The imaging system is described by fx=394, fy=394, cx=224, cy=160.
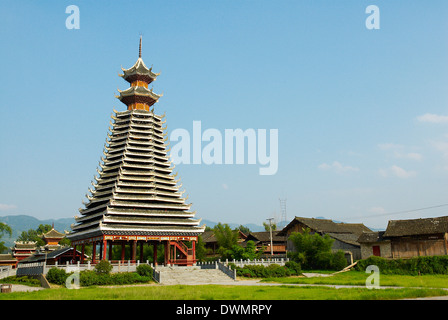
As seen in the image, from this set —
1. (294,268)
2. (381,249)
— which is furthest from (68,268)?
(381,249)

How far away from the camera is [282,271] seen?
42562mm

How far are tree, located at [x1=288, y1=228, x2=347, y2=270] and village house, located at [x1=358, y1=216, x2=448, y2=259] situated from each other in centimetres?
420

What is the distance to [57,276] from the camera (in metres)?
32.8

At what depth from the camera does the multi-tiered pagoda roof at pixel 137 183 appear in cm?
4491

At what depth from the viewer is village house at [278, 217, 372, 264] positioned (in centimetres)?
5031

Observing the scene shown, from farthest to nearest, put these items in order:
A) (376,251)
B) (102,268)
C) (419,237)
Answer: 1. (376,251)
2. (419,237)
3. (102,268)

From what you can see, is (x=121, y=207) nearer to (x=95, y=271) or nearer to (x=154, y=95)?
(x=95, y=271)

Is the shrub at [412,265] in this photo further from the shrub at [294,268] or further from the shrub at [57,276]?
the shrub at [57,276]

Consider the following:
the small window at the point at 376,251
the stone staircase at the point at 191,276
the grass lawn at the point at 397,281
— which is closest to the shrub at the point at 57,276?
the stone staircase at the point at 191,276

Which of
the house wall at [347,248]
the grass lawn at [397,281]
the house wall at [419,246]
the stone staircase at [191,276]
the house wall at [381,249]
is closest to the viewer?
the grass lawn at [397,281]

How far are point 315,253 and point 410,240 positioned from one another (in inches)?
425

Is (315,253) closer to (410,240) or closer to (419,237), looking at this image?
(410,240)
